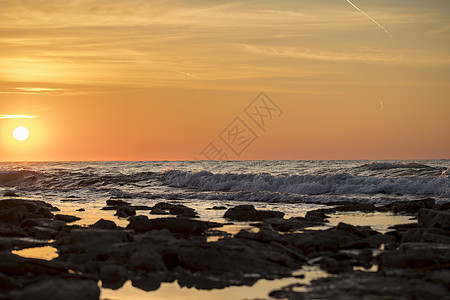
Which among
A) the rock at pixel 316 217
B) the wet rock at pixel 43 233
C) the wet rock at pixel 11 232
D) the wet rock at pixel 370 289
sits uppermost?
the wet rock at pixel 370 289

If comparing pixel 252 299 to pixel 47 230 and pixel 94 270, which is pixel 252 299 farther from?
pixel 47 230

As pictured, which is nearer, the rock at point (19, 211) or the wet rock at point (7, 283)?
the wet rock at point (7, 283)

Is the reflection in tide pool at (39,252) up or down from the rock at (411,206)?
up

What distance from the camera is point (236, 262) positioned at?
Result: 33.1 feet

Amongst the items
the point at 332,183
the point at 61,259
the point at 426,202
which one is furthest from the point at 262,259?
the point at 332,183

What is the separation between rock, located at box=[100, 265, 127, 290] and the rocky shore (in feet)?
0.06

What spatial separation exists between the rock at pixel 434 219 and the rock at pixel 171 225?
5845 millimetres

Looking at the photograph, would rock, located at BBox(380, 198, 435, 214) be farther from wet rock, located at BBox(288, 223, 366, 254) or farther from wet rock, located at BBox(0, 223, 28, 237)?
wet rock, located at BBox(0, 223, 28, 237)

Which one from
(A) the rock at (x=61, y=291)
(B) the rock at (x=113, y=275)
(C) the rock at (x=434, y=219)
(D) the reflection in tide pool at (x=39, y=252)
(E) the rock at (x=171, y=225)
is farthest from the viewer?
(E) the rock at (x=171, y=225)

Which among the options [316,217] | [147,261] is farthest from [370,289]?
[316,217]

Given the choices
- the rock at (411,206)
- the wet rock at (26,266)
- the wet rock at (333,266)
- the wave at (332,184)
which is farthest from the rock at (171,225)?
the wave at (332,184)

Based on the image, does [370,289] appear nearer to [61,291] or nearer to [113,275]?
[113,275]

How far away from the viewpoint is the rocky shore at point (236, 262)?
27.2 feet

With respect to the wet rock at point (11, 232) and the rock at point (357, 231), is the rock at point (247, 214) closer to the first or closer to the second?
the rock at point (357, 231)
